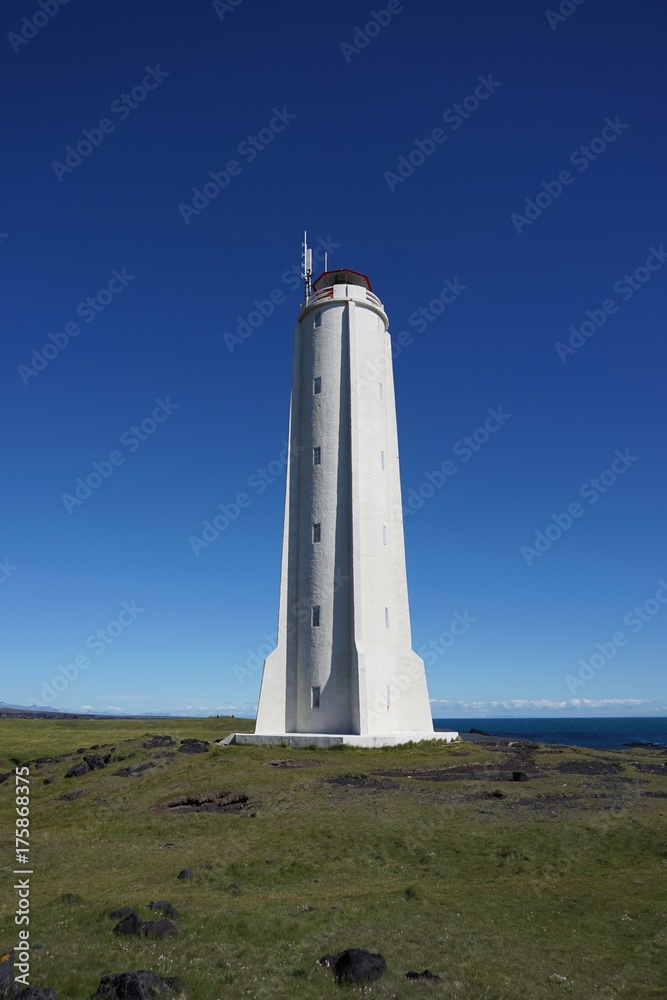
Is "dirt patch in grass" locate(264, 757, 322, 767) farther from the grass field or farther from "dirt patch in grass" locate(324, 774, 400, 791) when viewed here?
"dirt patch in grass" locate(324, 774, 400, 791)

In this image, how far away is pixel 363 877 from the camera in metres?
16.2

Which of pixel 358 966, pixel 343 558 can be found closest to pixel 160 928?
pixel 358 966

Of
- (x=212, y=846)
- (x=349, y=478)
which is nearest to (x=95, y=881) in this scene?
(x=212, y=846)

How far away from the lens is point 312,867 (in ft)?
55.7

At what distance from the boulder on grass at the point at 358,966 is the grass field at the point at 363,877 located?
21 centimetres

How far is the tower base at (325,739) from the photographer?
3428cm

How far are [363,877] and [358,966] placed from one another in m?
6.35

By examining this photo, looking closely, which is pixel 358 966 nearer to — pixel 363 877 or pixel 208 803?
pixel 363 877

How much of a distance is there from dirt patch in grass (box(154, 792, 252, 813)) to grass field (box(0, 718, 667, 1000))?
440mm

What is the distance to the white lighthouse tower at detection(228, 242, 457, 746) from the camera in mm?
38000

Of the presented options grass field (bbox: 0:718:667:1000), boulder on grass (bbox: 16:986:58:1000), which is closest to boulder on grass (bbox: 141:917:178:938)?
grass field (bbox: 0:718:667:1000)

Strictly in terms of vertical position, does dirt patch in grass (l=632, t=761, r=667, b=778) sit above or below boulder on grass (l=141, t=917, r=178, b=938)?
below

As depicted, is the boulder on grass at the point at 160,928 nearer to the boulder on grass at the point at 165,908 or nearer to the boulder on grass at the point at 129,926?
the boulder on grass at the point at 129,926

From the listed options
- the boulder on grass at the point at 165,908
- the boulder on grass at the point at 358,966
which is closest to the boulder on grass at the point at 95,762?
the boulder on grass at the point at 165,908
